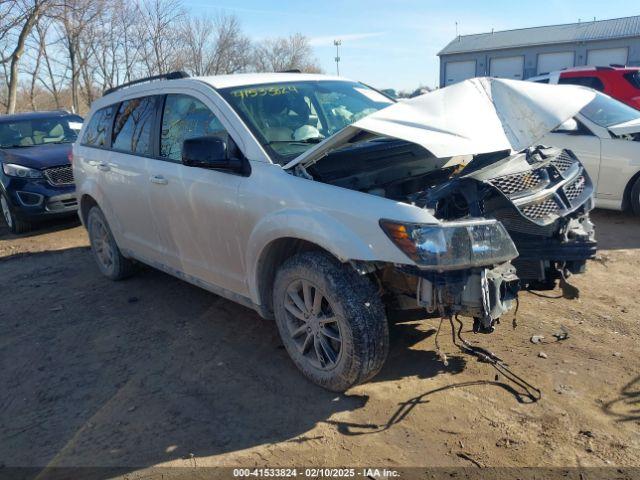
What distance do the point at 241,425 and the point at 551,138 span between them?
5950 millimetres

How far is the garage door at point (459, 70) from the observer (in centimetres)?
4269

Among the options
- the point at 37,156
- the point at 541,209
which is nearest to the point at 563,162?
the point at 541,209

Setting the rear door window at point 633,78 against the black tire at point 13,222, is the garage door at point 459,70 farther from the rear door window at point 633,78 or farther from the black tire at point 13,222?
the black tire at point 13,222

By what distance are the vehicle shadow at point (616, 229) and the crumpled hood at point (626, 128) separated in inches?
42.5

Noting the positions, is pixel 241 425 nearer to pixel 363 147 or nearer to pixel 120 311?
pixel 363 147

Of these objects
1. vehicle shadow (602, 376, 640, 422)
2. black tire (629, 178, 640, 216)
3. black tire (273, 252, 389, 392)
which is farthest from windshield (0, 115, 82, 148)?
vehicle shadow (602, 376, 640, 422)

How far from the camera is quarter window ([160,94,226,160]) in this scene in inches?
153

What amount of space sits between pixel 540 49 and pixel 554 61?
4.51 feet

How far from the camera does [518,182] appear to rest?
3.18m

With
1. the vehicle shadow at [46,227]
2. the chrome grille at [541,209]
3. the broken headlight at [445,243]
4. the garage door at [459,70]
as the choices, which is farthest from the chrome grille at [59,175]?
the garage door at [459,70]

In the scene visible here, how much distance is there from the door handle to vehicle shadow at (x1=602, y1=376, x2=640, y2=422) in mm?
3341

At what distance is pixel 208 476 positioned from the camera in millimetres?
2713

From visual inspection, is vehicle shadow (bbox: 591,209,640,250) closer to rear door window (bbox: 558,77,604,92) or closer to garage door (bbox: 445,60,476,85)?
rear door window (bbox: 558,77,604,92)

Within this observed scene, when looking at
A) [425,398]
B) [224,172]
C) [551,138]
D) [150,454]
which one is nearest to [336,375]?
[425,398]
